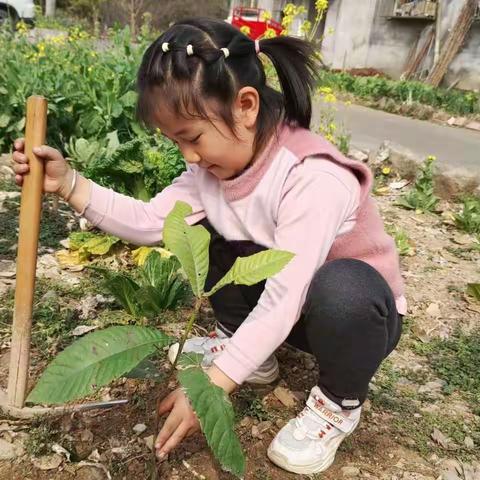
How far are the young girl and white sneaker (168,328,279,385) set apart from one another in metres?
0.14

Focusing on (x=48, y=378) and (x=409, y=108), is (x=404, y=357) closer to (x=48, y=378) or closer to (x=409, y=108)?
(x=48, y=378)

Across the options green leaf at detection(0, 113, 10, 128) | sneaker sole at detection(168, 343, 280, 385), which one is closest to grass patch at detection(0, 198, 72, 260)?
green leaf at detection(0, 113, 10, 128)

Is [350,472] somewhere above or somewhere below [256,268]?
below

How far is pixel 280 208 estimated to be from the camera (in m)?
1.37

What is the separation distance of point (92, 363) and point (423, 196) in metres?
3.04

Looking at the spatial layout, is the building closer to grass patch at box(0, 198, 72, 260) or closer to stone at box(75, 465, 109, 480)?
grass patch at box(0, 198, 72, 260)

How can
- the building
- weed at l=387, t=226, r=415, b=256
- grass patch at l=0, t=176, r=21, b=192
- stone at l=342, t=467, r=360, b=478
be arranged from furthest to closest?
the building → grass patch at l=0, t=176, r=21, b=192 → weed at l=387, t=226, r=415, b=256 → stone at l=342, t=467, r=360, b=478

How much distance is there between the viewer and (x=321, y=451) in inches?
56.3

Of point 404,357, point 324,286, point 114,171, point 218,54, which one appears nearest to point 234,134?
point 218,54

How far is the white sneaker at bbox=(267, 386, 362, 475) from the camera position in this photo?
141 centimetres

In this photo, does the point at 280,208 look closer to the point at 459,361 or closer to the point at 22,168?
the point at 22,168

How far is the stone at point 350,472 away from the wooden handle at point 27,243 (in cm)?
85

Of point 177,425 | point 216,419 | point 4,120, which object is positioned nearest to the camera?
point 216,419

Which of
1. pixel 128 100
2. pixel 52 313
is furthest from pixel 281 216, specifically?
pixel 128 100
